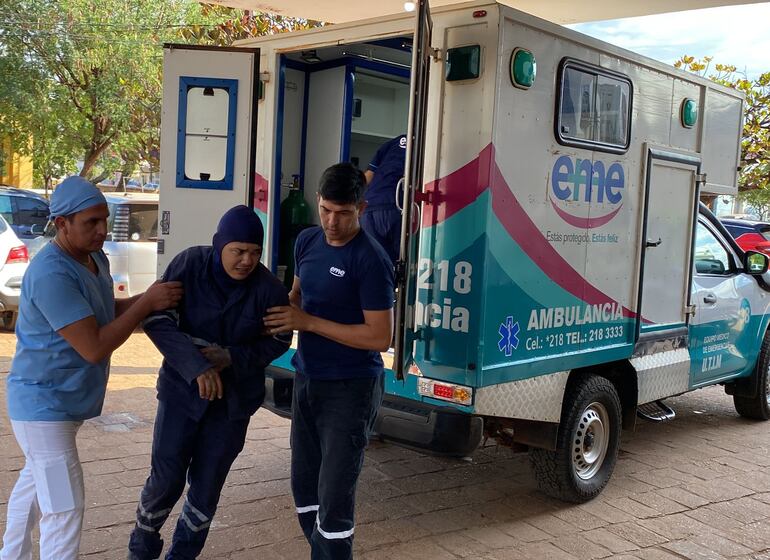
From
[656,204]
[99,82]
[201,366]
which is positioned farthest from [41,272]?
[99,82]

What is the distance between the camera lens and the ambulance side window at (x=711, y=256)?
6.24m

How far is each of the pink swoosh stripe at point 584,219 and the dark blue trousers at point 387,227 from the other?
0.98 m

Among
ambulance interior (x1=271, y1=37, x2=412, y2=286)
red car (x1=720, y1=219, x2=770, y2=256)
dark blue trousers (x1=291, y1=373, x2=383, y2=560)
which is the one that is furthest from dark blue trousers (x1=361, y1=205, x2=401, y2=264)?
red car (x1=720, y1=219, x2=770, y2=256)

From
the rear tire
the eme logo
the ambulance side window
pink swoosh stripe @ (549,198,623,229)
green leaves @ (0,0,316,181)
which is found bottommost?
the rear tire

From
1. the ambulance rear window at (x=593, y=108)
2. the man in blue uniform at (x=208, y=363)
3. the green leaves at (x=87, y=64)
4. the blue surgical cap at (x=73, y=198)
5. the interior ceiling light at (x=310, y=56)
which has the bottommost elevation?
the man in blue uniform at (x=208, y=363)

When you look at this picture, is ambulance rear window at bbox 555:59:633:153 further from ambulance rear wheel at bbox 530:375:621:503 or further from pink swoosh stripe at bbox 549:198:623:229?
ambulance rear wheel at bbox 530:375:621:503

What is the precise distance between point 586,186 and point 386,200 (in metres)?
1.18

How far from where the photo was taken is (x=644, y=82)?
489 cm

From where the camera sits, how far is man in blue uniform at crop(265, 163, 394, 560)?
10.3 ft

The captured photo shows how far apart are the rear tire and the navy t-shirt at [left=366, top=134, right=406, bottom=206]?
12.3 ft

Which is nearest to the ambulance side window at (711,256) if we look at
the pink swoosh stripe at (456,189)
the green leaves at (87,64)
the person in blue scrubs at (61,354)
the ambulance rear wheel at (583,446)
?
the ambulance rear wheel at (583,446)

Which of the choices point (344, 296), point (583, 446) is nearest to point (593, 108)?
point (583, 446)

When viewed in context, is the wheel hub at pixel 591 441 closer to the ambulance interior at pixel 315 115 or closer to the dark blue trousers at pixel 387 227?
the dark blue trousers at pixel 387 227

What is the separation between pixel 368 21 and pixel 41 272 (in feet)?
7.71
